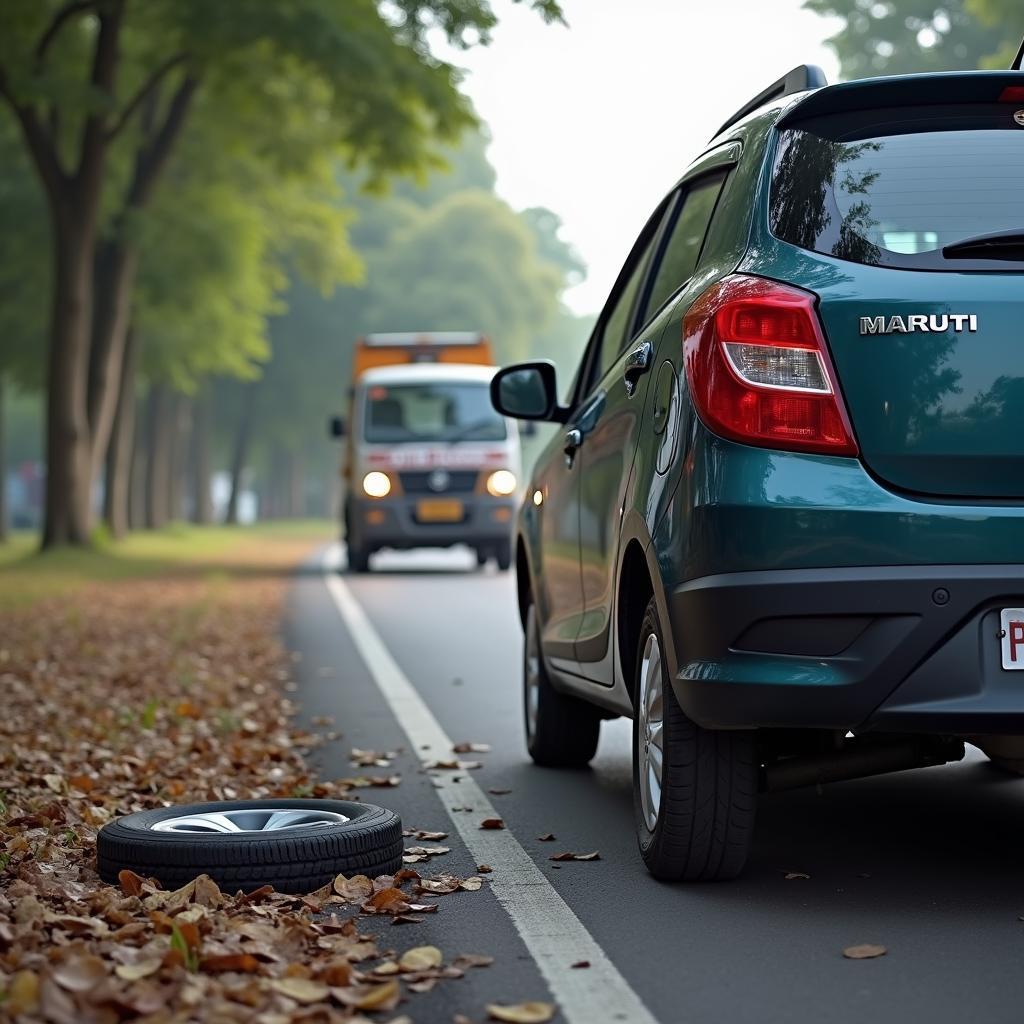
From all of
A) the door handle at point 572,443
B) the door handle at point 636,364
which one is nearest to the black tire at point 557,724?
the door handle at point 572,443

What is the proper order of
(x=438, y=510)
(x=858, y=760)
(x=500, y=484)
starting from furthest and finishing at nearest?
(x=500, y=484), (x=438, y=510), (x=858, y=760)

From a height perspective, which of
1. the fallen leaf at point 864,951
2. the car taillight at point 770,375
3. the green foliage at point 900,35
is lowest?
the fallen leaf at point 864,951

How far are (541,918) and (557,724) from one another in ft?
9.18

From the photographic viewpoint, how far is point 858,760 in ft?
18.2

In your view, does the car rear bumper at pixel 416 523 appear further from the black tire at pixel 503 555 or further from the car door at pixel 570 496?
the car door at pixel 570 496

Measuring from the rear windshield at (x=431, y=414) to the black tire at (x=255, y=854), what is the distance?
2030 centimetres

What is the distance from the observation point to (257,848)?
17.4 feet

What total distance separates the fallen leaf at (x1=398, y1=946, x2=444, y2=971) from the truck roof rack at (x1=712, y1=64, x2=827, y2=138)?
2.53 metres

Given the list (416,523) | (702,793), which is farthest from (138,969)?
(416,523)

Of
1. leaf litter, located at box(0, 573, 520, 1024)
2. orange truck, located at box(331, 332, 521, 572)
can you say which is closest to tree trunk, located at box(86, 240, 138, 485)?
orange truck, located at box(331, 332, 521, 572)

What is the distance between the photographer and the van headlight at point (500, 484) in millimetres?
25797

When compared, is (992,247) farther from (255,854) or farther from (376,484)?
(376,484)

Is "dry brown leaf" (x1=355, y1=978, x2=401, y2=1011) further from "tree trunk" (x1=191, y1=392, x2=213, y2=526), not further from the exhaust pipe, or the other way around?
"tree trunk" (x1=191, y1=392, x2=213, y2=526)

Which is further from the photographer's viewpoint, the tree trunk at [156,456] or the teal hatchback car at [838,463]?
the tree trunk at [156,456]
